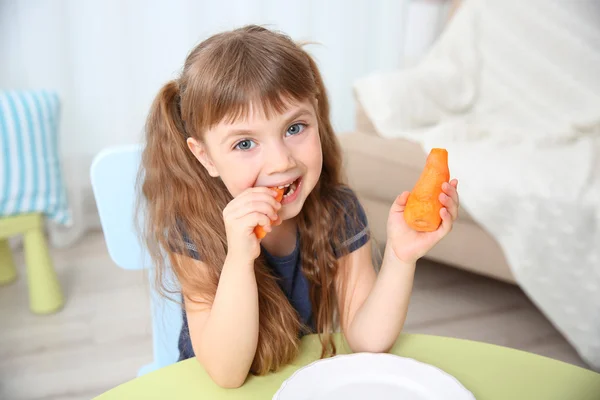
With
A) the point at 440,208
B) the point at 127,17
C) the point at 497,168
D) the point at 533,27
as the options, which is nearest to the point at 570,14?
the point at 533,27

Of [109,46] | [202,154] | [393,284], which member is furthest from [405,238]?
[109,46]

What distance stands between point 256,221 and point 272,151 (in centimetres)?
10

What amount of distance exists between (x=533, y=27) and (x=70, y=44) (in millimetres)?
1835

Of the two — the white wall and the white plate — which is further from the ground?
the white plate

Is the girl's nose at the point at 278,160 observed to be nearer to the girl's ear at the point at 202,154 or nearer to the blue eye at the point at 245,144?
the blue eye at the point at 245,144

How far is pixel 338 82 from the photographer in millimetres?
3203

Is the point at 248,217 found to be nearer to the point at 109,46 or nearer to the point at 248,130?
the point at 248,130

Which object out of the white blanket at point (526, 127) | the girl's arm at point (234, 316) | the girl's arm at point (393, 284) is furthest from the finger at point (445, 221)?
the white blanket at point (526, 127)

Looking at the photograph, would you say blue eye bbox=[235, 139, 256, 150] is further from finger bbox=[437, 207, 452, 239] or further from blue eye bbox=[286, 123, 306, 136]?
finger bbox=[437, 207, 452, 239]

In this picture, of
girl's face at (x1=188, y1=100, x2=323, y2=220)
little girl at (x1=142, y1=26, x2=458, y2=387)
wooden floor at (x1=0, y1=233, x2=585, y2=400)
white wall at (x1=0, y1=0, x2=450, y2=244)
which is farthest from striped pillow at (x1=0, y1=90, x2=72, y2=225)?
girl's face at (x1=188, y1=100, x2=323, y2=220)

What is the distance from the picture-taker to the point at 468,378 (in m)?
0.77

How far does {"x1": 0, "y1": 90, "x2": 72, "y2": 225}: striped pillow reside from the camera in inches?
82.7

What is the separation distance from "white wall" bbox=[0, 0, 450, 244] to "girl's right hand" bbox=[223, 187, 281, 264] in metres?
1.89

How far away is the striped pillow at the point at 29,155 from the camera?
2100mm
